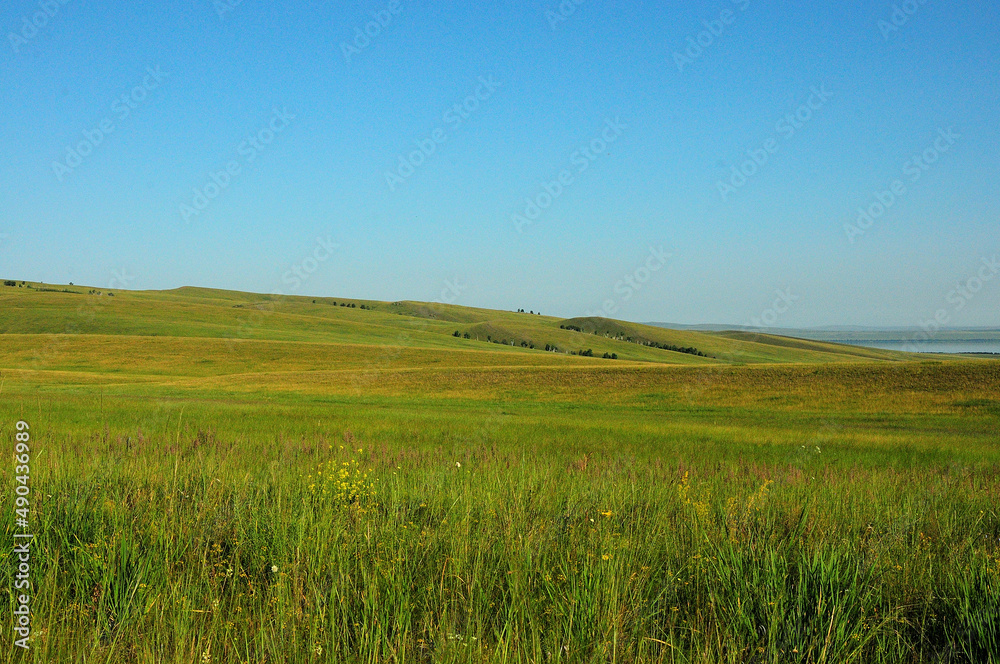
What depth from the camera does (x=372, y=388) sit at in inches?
1852

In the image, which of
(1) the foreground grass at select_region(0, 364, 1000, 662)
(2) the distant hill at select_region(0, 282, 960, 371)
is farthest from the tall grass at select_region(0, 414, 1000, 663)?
(2) the distant hill at select_region(0, 282, 960, 371)

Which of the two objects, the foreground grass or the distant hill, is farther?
the distant hill

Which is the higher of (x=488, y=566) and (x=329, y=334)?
(x=488, y=566)

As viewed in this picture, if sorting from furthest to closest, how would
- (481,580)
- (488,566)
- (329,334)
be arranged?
(329,334), (488,566), (481,580)

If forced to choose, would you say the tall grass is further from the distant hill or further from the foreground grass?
the distant hill

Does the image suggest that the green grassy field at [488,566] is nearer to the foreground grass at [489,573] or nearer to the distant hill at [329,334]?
the foreground grass at [489,573]

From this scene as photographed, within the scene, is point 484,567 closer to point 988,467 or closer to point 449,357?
point 988,467

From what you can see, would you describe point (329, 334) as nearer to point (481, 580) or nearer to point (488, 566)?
point (488, 566)

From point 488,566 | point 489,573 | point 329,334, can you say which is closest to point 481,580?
point 489,573

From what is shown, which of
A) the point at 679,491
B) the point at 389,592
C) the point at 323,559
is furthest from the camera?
the point at 679,491

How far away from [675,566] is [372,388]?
1714 inches

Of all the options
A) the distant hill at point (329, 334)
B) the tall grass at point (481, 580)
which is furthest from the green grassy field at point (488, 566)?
the distant hill at point (329, 334)

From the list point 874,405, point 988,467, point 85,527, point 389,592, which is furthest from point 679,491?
point 874,405

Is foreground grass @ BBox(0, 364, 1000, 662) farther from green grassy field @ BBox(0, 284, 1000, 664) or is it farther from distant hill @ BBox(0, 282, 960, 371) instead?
distant hill @ BBox(0, 282, 960, 371)
